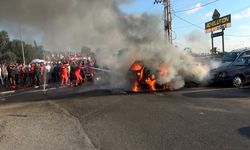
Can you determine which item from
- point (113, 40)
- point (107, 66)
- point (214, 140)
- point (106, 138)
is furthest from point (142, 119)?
point (107, 66)

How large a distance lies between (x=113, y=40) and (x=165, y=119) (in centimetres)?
769

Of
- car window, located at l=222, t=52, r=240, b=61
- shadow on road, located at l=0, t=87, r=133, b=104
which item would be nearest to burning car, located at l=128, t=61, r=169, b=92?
shadow on road, located at l=0, t=87, r=133, b=104

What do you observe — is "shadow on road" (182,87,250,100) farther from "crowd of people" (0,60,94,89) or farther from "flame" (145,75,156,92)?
"crowd of people" (0,60,94,89)

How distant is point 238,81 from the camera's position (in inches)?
579

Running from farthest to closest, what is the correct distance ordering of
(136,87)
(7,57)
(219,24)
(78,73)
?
(7,57) < (219,24) < (78,73) < (136,87)

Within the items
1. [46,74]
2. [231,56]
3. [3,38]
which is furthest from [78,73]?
[3,38]

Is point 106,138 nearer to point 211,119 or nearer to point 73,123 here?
point 73,123

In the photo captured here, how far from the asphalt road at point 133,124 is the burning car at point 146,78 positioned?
2.18 m

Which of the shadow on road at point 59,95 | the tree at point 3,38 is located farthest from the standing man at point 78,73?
the tree at point 3,38

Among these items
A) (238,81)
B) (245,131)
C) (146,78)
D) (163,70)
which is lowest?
(245,131)

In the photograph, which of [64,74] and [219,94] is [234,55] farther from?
[64,74]

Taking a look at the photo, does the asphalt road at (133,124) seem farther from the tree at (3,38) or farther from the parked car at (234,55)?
the tree at (3,38)

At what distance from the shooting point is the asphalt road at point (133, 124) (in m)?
6.21

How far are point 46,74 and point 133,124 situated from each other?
15897 mm
